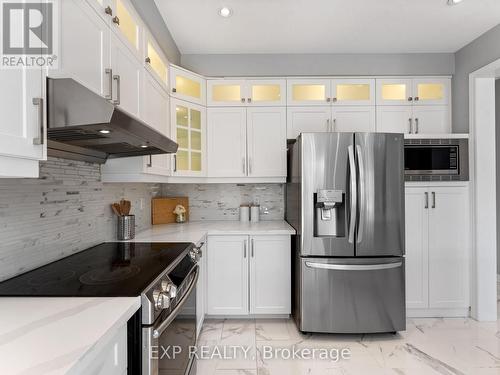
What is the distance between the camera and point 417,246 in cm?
301

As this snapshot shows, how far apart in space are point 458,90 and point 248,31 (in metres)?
2.21

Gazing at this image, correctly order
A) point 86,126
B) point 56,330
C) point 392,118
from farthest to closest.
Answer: point 392,118 → point 86,126 → point 56,330

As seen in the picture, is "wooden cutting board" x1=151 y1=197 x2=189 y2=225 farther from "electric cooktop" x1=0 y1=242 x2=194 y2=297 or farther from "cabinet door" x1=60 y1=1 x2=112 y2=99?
"cabinet door" x1=60 y1=1 x2=112 y2=99

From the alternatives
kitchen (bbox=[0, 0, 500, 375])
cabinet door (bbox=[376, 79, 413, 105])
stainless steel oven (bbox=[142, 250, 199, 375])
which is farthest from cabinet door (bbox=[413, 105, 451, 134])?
stainless steel oven (bbox=[142, 250, 199, 375])

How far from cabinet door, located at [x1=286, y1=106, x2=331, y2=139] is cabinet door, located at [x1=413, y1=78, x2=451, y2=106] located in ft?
3.08

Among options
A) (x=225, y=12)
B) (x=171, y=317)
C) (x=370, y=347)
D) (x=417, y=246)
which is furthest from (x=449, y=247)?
(x=225, y=12)

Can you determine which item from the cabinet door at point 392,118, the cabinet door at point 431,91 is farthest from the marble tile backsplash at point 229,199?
the cabinet door at point 431,91

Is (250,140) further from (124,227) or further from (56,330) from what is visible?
(56,330)

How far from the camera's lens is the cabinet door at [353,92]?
3.25 m

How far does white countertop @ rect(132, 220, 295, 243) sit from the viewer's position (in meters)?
2.39

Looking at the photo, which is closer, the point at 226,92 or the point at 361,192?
the point at 361,192

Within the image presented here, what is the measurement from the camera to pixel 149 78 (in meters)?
2.25

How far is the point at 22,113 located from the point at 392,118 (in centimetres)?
320

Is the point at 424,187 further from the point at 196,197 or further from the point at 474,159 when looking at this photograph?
the point at 196,197
